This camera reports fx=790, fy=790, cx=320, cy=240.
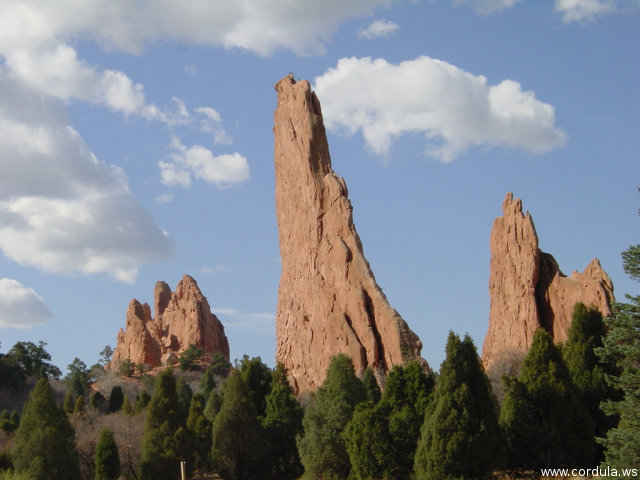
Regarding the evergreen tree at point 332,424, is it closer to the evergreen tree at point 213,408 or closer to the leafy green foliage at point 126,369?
the evergreen tree at point 213,408

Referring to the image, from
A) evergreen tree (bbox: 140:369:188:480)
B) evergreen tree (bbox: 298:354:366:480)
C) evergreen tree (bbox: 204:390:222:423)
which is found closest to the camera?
evergreen tree (bbox: 298:354:366:480)

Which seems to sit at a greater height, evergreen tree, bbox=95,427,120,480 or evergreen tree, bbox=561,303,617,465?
evergreen tree, bbox=561,303,617,465

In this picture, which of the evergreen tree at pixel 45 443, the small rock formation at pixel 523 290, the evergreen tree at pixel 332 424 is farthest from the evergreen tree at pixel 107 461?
the small rock formation at pixel 523 290

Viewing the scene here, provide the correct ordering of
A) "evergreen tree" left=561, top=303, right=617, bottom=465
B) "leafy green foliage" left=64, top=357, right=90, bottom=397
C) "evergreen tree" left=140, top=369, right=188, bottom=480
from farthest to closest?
"leafy green foliage" left=64, top=357, right=90, bottom=397 → "evergreen tree" left=140, top=369, right=188, bottom=480 → "evergreen tree" left=561, top=303, right=617, bottom=465

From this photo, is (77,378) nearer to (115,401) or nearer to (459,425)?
(115,401)

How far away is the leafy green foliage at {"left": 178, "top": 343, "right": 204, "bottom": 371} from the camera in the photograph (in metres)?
69.2

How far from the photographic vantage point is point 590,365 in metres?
24.5

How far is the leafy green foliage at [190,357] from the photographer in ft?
227

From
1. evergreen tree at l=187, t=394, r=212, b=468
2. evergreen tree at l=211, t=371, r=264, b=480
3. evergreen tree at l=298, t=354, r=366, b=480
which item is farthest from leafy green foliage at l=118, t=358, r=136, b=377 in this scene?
evergreen tree at l=298, t=354, r=366, b=480

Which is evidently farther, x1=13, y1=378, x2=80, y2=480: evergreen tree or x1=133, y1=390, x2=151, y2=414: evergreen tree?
x1=133, y1=390, x2=151, y2=414: evergreen tree

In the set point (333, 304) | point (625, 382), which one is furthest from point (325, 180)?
point (625, 382)

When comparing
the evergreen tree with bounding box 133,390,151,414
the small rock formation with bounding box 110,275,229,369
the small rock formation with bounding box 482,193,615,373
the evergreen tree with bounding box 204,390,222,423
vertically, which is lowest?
the evergreen tree with bounding box 204,390,222,423

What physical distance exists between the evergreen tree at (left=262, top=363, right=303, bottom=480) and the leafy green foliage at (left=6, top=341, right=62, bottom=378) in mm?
38574

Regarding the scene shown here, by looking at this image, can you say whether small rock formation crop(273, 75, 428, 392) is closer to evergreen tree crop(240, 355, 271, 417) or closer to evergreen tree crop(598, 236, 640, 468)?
evergreen tree crop(240, 355, 271, 417)
